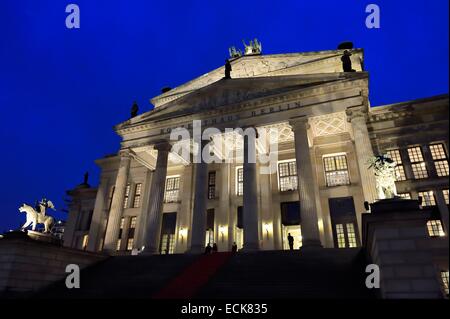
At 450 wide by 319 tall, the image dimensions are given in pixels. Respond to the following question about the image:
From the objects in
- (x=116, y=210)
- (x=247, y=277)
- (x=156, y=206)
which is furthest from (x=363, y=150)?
(x=116, y=210)

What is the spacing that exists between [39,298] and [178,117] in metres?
16.2

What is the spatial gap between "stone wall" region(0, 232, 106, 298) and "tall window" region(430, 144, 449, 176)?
83.1 ft

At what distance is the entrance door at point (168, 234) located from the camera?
94.1 ft

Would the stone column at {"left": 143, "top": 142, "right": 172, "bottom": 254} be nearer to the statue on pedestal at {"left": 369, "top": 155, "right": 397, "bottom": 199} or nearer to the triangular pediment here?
the triangular pediment

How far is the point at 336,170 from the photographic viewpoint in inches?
990

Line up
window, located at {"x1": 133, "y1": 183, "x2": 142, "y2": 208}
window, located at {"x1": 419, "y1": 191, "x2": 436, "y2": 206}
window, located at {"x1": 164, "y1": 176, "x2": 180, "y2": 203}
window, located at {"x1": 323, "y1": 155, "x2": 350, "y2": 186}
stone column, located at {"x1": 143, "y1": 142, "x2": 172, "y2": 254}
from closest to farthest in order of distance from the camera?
window, located at {"x1": 419, "y1": 191, "x2": 436, "y2": 206} < stone column, located at {"x1": 143, "y1": 142, "x2": 172, "y2": 254} < window, located at {"x1": 323, "y1": 155, "x2": 350, "y2": 186} < window, located at {"x1": 164, "y1": 176, "x2": 180, "y2": 203} < window, located at {"x1": 133, "y1": 183, "x2": 142, "y2": 208}

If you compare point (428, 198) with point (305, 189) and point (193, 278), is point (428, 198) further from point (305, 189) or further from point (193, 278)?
point (193, 278)

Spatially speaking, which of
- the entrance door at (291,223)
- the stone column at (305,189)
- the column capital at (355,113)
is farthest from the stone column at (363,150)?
the entrance door at (291,223)

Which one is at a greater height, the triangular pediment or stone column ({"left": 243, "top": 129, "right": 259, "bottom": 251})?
the triangular pediment

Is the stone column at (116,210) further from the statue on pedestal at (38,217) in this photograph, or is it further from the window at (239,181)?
the window at (239,181)

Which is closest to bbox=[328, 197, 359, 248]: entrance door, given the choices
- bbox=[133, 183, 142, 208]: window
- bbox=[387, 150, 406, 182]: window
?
bbox=[387, 150, 406, 182]: window

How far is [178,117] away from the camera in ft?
85.6

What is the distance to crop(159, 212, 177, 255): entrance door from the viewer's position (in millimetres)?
28688
